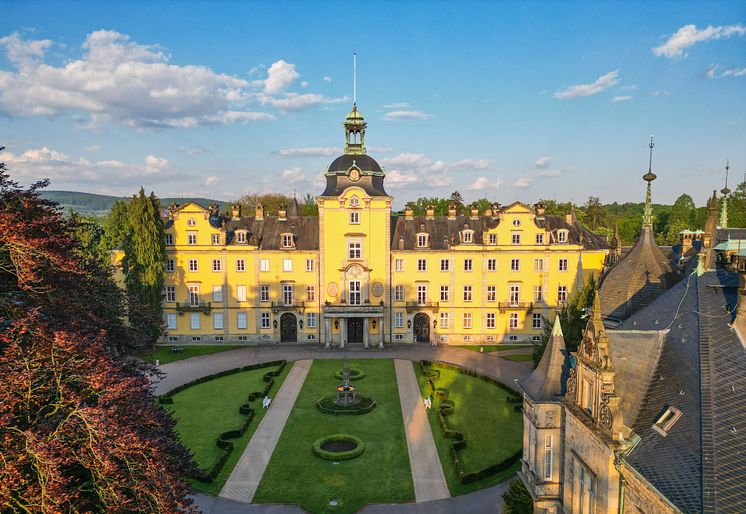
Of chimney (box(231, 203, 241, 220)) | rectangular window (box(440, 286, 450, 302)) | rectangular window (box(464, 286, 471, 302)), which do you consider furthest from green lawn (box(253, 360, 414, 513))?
chimney (box(231, 203, 241, 220))

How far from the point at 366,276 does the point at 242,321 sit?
14.1 metres

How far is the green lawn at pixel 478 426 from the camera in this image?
2752 centimetres

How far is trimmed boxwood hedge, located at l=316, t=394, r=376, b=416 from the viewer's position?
3522 cm

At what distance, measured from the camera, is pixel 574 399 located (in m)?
18.6

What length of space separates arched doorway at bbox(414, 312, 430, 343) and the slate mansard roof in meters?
35.3

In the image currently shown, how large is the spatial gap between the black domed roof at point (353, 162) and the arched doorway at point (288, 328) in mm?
16105

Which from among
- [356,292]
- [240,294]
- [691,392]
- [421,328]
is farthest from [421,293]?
[691,392]

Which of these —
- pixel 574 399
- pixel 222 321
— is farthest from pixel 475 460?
pixel 222 321

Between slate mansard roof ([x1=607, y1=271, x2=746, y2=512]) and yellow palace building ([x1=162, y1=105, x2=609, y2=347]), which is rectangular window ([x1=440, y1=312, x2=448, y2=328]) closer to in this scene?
yellow palace building ([x1=162, y1=105, x2=609, y2=347])

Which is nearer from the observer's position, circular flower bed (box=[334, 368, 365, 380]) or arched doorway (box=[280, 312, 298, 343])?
circular flower bed (box=[334, 368, 365, 380])

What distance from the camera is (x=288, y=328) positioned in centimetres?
5428

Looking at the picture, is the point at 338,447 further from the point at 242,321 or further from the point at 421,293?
the point at 242,321

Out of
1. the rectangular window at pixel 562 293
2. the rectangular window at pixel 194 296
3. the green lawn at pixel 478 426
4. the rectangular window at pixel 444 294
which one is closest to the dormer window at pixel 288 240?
the rectangular window at pixel 194 296

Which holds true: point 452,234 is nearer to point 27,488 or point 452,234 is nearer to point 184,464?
point 184,464
